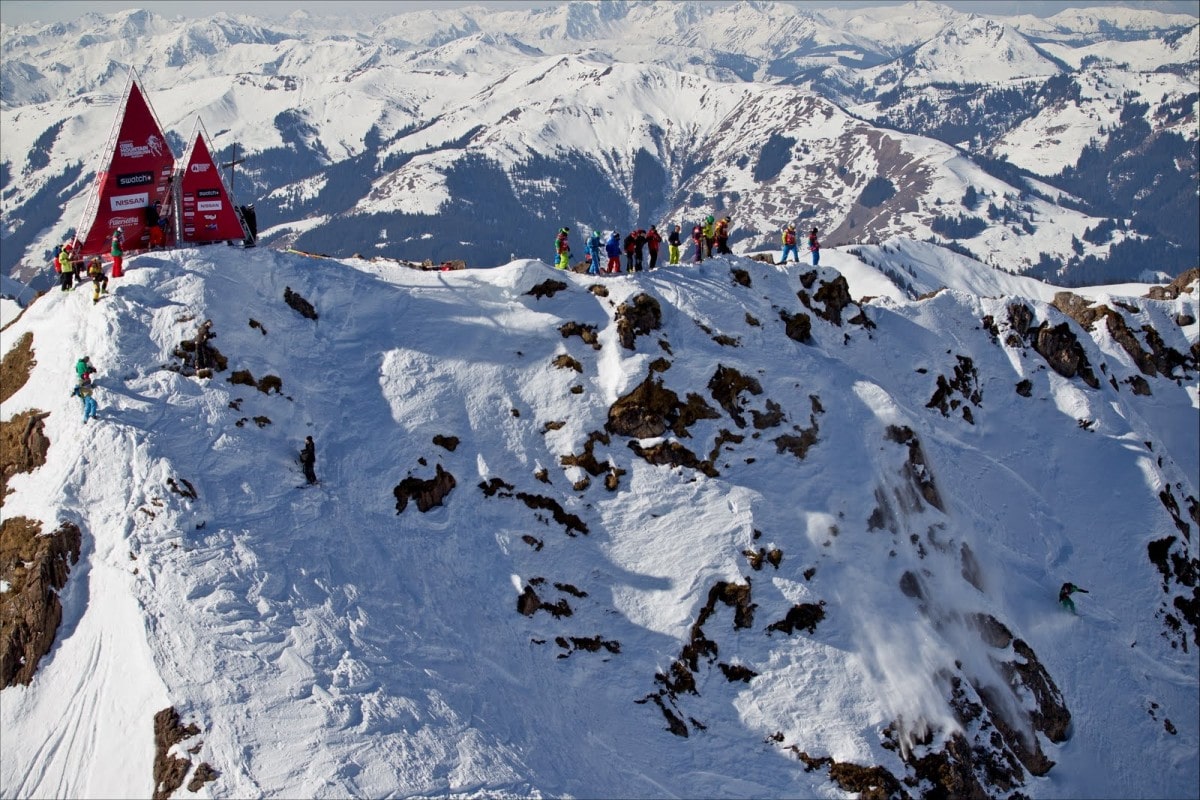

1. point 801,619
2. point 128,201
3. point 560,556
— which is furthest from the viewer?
point 128,201

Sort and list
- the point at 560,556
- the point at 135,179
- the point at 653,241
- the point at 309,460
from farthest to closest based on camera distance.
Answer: the point at 653,241
the point at 135,179
the point at 560,556
the point at 309,460

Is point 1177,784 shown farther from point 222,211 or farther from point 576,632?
point 222,211

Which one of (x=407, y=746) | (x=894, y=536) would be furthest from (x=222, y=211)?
(x=894, y=536)

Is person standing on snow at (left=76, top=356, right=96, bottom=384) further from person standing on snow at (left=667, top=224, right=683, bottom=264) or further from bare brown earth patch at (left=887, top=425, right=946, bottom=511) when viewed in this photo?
bare brown earth patch at (left=887, top=425, right=946, bottom=511)

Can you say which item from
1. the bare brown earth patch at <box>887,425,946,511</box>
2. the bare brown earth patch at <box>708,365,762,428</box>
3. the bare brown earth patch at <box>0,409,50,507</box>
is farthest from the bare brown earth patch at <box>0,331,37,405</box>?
the bare brown earth patch at <box>887,425,946,511</box>

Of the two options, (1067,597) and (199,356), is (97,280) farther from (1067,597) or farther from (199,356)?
(1067,597)

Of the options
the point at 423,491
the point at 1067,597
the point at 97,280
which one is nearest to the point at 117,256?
the point at 97,280

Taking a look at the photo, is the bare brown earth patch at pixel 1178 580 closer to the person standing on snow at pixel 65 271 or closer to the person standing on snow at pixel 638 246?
the person standing on snow at pixel 638 246

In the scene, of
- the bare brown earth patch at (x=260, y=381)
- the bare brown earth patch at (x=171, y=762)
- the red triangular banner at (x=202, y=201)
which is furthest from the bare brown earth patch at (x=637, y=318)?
the bare brown earth patch at (x=171, y=762)
